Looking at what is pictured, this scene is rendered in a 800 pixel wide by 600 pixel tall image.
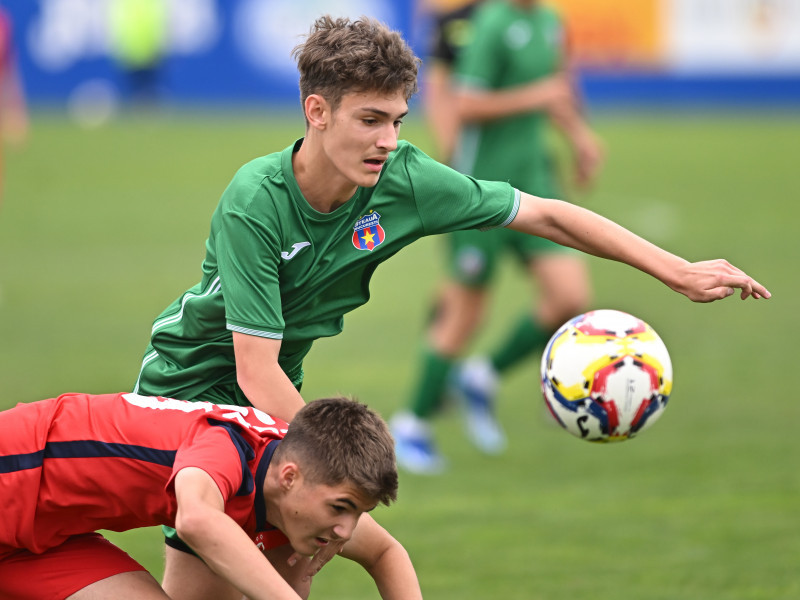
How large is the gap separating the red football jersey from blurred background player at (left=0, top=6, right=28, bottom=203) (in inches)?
754

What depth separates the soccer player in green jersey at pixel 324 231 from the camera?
3.68 metres

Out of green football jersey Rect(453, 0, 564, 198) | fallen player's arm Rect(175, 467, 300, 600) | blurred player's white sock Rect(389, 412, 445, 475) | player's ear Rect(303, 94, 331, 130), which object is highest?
green football jersey Rect(453, 0, 564, 198)

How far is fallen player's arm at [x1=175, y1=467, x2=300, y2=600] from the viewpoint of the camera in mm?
2975

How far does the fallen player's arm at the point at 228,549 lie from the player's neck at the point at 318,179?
1194 mm

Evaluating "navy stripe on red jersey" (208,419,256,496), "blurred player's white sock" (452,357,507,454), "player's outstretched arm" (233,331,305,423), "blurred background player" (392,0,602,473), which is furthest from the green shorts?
"navy stripe on red jersey" (208,419,256,496)

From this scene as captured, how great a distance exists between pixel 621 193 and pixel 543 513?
1175cm

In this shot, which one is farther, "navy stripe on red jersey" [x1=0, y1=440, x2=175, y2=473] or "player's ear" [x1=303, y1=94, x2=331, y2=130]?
"player's ear" [x1=303, y1=94, x2=331, y2=130]

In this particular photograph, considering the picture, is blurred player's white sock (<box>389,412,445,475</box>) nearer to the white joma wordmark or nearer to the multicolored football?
the multicolored football

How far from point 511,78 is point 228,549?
491 cm

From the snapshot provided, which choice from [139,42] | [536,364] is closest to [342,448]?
[536,364]

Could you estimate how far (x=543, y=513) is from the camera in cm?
600

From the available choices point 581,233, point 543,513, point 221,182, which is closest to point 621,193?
point 221,182

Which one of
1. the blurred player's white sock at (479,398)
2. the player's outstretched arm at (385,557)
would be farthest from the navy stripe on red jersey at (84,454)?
the blurred player's white sock at (479,398)

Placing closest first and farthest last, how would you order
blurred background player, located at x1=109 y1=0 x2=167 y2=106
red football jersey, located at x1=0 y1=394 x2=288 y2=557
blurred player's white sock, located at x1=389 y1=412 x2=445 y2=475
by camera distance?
red football jersey, located at x1=0 y1=394 x2=288 y2=557, blurred player's white sock, located at x1=389 y1=412 x2=445 y2=475, blurred background player, located at x1=109 y1=0 x2=167 y2=106
